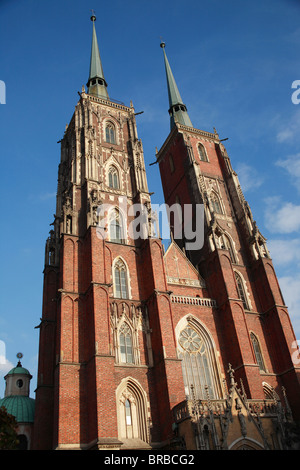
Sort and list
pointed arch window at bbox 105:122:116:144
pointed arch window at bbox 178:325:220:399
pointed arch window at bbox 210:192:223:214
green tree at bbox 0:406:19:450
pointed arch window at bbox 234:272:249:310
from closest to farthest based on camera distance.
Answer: green tree at bbox 0:406:19:450 → pointed arch window at bbox 178:325:220:399 → pointed arch window at bbox 234:272:249:310 → pointed arch window at bbox 210:192:223:214 → pointed arch window at bbox 105:122:116:144

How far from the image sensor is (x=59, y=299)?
2333 centimetres

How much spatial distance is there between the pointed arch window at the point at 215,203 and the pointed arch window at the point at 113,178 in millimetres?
8118

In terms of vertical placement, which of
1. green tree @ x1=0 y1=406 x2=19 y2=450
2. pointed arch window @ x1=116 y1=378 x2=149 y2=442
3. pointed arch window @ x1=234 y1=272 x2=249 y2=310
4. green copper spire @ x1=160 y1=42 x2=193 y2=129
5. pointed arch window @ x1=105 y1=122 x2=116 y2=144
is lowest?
green tree @ x1=0 y1=406 x2=19 y2=450

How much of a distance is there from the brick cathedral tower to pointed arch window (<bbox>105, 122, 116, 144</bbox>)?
0.12 meters

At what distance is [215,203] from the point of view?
114 ft

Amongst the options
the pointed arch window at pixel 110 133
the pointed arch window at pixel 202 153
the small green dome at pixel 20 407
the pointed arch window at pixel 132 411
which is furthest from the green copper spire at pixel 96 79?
the pointed arch window at pixel 132 411

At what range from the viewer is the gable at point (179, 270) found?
2822cm

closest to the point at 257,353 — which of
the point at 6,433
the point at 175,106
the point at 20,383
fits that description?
the point at 6,433

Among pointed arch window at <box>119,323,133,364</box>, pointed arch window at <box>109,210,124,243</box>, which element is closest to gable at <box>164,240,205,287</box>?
pointed arch window at <box>109,210,124,243</box>

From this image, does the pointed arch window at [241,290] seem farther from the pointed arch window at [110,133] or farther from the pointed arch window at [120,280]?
the pointed arch window at [110,133]

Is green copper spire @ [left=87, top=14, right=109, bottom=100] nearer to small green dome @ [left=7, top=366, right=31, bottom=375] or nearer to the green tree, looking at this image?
small green dome @ [left=7, top=366, right=31, bottom=375]

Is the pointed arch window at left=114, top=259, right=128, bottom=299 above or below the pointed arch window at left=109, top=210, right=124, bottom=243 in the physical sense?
below

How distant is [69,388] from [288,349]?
13.7 m

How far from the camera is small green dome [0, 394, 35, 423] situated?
87.9 ft
